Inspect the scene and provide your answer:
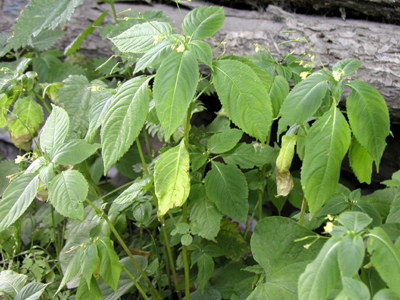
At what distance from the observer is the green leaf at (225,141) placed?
126cm

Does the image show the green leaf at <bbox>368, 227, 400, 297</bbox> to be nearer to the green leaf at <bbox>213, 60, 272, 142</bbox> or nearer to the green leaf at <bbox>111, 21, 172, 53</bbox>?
the green leaf at <bbox>213, 60, 272, 142</bbox>

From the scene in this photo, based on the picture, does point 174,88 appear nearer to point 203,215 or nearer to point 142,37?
point 142,37

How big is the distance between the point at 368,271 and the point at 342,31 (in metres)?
0.97

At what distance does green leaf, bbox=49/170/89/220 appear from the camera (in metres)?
1.07

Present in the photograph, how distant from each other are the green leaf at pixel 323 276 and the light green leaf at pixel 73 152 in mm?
583

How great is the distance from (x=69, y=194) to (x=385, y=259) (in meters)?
0.66

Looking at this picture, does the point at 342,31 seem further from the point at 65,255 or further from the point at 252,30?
the point at 65,255

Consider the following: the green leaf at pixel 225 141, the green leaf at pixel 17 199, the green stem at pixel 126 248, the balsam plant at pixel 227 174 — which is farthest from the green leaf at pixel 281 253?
the green leaf at pixel 17 199

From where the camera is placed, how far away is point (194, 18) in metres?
1.12

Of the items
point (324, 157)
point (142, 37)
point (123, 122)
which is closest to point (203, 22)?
point (142, 37)

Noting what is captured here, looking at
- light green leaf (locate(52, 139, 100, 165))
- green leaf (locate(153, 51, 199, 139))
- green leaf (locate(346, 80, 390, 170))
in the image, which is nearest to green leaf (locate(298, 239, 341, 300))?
green leaf (locate(346, 80, 390, 170))

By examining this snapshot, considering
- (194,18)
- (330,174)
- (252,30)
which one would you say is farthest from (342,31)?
(330,174)

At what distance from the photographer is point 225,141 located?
1276mm

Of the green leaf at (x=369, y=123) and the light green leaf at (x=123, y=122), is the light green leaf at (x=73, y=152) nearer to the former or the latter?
the light green leaf at (x=123, y=122)
